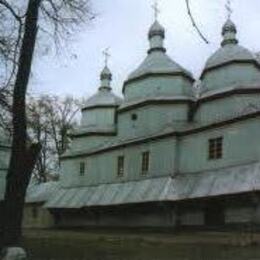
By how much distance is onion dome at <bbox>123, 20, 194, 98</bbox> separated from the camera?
1550 inches

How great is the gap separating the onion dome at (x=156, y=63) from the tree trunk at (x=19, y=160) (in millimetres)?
24962

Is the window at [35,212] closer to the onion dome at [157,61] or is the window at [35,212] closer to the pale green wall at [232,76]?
the onion dome at [157,61]

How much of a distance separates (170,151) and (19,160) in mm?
21389

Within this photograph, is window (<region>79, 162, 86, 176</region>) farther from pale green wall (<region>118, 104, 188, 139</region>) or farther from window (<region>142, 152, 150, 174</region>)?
window (<region>142, 152, 150, 174</region>)

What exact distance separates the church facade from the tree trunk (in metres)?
15.5

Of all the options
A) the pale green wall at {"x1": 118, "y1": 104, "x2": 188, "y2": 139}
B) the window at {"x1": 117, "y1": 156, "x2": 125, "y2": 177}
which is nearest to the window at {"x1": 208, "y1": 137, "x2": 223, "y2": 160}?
the pale green wall at {"x1": 118, "y1": 104, "x2": 188, "y2": 139}

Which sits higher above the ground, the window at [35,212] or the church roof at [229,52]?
the church roof at [229,52]

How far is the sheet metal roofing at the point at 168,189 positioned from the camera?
1144 inches

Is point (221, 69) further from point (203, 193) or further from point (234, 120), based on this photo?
point (203, 193)

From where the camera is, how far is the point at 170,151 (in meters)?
34.8

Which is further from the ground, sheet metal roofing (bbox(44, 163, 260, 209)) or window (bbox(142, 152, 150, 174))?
window (bbox(142, 152, 150, 174))

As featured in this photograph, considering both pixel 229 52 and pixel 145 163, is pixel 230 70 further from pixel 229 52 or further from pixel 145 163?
pixel 145 163


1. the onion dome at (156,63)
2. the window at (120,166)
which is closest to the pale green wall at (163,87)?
the onion dome at (156,63)

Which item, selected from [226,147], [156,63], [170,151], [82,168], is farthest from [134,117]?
[226,147]
